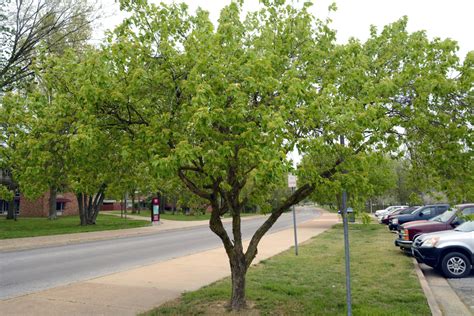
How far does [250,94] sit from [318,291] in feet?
15.0

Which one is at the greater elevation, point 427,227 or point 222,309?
point 427,227

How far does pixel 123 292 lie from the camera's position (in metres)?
8.45

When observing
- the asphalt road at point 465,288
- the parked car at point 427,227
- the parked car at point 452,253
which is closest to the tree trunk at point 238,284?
the asphalt road at point 465,288

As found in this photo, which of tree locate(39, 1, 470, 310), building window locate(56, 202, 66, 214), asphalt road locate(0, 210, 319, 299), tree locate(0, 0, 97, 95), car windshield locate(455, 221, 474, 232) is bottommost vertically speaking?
asphalt road locate(0, 210, 319, 299)

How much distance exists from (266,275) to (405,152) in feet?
15.9

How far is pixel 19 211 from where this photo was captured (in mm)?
50500

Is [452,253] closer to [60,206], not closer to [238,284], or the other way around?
[238,284]

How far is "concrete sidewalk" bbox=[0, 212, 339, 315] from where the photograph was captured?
282 inches

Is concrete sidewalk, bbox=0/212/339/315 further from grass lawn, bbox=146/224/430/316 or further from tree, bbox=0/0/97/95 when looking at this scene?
tree, bbox=0/0/97/95

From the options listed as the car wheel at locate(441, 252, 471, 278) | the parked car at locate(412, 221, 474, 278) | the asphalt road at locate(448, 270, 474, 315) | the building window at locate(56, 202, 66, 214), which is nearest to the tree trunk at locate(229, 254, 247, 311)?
the asphalt road at locate(448, 270, 474, 315)

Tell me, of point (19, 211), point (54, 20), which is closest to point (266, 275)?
point (54, 20)

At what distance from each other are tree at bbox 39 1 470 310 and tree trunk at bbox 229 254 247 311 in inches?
0.7

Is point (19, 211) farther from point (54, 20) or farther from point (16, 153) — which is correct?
point (16, 153)

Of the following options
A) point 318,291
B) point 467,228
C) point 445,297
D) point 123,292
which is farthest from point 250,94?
point 467,228
